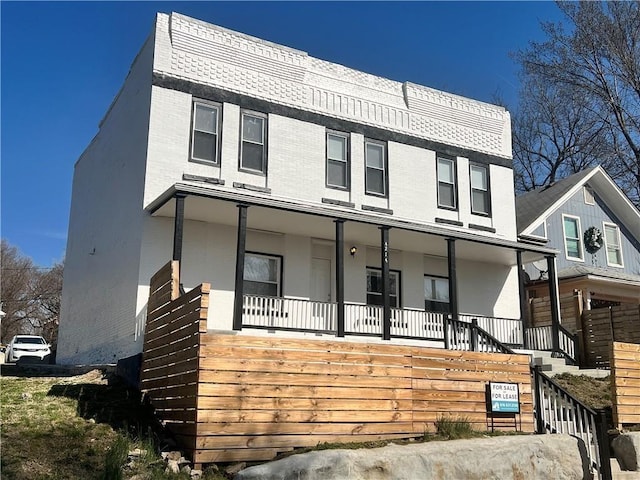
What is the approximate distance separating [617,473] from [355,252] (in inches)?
341

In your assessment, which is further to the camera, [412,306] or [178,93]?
[412,306]

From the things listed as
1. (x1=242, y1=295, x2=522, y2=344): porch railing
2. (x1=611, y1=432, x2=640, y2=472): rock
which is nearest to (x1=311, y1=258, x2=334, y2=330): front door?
(x1=242, y1=295, x2=522, y2=344): porch railing

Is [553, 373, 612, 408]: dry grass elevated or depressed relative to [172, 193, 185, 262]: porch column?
depressed

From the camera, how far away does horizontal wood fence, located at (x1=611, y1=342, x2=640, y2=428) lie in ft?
40.0

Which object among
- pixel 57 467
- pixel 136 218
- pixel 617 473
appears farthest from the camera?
pixel 136 218

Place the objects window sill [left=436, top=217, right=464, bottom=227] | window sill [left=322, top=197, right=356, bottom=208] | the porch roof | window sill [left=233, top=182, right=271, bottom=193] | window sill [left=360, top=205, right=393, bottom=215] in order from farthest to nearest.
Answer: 1. window sill [left=436, top=217, right=464, bottom=227]
2. window sill [left=360, top=205, right=393, bottom=215]
3. window sill [left=322, top=197, right=356, bottom=208]
4. window sill [left=233, top=182, right=271, bottom=193]
5. the porch roof

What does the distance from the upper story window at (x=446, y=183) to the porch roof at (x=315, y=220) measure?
87 cm

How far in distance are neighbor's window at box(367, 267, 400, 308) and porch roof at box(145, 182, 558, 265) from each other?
81 cm

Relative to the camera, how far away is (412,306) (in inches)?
731

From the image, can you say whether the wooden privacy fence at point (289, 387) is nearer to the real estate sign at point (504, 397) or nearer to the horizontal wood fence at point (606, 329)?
the real estate sign at point (504, 397)

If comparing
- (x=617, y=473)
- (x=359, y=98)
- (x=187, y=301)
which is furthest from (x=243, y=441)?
(x=359, y=98)

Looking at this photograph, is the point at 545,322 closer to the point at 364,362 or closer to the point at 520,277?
the point at 520,277

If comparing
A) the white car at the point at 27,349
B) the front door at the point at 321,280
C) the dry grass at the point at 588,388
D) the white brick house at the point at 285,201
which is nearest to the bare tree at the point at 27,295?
the white car at the point at 27,349

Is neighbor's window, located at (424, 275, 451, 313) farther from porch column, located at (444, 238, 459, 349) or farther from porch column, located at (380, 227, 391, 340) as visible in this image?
porch column, located at (380, 227, 391, 340)
